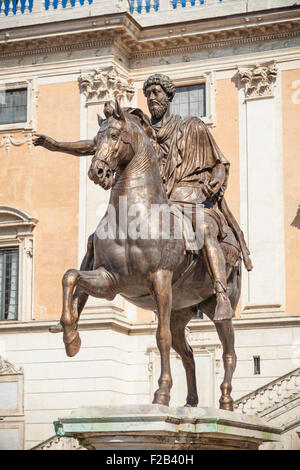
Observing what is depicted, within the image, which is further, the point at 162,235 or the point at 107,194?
the point at 107,194

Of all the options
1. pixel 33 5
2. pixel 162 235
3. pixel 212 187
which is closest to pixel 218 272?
pixel 162 235

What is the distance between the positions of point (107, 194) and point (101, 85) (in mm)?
3073

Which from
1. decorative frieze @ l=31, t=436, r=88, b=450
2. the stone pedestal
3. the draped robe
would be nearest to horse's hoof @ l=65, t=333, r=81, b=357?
the stone pedestal

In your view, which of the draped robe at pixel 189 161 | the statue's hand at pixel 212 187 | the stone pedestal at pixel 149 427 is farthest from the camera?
the draped robe at pixel 189 161

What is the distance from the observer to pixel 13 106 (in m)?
27.8

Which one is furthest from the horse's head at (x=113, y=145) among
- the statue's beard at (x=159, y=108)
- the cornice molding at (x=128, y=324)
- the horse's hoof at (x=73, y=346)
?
the cornice molding at (x=128, y=324)

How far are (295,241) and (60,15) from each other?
31.3 ft

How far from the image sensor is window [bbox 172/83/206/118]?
1065 inches

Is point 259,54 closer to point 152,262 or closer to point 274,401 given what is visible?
point 274,401

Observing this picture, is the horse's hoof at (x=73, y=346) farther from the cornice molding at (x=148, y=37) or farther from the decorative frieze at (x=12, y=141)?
the decorative frieze at (x=12, y=141)

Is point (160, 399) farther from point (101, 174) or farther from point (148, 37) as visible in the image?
point (148, 37)

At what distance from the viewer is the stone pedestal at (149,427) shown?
801 cm

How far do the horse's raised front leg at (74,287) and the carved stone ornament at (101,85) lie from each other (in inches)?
726
